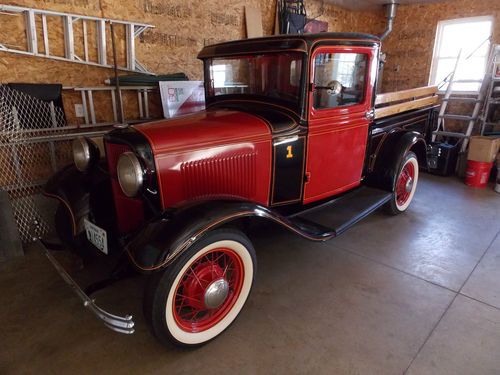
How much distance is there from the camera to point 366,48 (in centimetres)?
259

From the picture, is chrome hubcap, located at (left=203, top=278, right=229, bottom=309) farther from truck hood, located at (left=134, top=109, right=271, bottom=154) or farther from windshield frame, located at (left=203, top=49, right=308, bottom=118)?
windshield frame, located at (left=203, top=49, right=308, bottom=118)

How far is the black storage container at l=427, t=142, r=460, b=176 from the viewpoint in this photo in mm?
4811

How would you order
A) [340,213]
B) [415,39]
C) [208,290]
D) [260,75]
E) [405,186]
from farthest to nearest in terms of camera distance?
[415,39] → [405,186] → [340,213] → [260,75] → [208,290]

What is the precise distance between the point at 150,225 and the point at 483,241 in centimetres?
295

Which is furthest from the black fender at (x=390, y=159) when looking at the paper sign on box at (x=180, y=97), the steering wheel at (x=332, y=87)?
the paper sign on box at (x=180, y=97)

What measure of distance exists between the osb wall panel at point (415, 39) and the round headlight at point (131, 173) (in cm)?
616

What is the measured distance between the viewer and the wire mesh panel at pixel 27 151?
9.37 feet

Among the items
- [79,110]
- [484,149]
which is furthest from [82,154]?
[484,149]

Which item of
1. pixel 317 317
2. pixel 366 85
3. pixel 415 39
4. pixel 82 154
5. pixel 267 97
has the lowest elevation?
pixel 317 317

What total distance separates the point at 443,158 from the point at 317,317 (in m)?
3.85

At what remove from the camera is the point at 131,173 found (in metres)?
1.81

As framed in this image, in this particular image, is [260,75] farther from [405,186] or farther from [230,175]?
[405,186]

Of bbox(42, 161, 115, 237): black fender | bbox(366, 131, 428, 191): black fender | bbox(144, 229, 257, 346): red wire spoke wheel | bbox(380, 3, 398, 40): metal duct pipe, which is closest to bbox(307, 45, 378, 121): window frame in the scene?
bbox(366, 131, 428, 191): black fender

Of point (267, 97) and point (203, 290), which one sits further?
point (267, 97)
